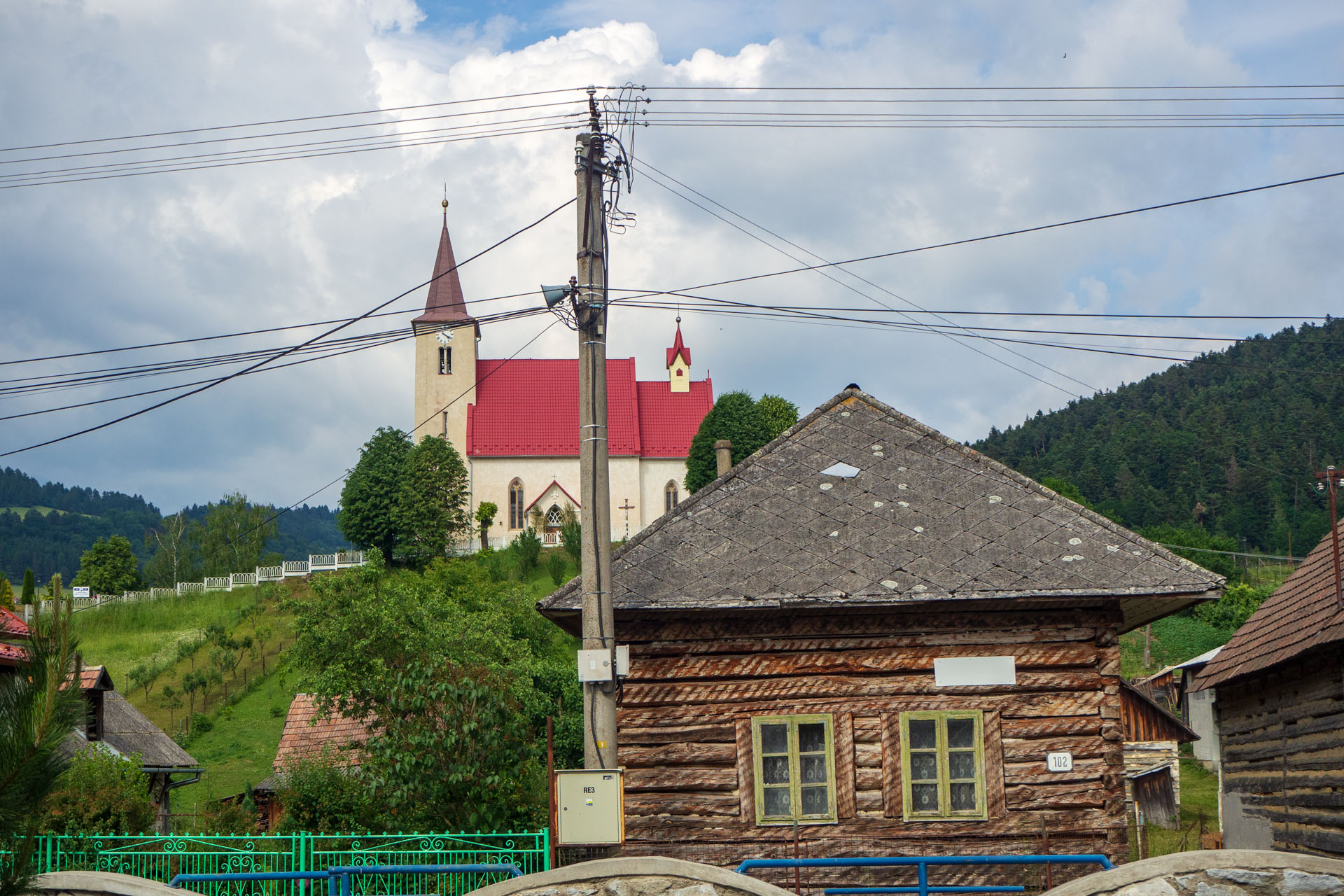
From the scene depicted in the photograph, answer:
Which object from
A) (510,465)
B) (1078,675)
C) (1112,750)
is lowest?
(1112,750)

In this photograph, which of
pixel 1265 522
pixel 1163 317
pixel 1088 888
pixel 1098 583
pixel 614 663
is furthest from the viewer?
pixel 1265 522

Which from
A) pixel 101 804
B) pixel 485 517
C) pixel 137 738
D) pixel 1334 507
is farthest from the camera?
pixel 485 517

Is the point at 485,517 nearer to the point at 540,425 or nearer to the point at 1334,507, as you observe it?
the point at 540,425

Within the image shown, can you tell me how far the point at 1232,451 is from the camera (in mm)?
92500

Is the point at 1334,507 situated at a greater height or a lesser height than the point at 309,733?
greater

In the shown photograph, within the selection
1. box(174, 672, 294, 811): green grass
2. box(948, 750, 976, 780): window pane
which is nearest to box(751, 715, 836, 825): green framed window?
box(948, 750, 976, 780): window pane

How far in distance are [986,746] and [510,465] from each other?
6804 centimetres

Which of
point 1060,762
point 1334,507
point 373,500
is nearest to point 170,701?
point 373,500

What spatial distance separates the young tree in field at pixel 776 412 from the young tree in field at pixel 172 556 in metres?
43.3

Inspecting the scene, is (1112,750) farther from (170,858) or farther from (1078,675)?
(170,858)

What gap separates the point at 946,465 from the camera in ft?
48.6

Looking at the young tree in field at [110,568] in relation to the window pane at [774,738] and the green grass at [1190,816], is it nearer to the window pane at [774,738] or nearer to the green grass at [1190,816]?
the green grass at [1190,816]

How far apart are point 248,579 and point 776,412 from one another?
33766 mm

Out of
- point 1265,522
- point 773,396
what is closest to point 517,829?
point 773,396
